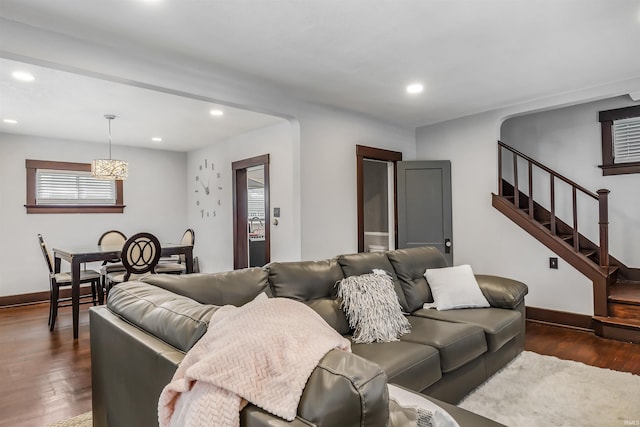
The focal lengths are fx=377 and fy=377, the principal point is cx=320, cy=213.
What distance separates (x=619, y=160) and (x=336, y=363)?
16.5ft

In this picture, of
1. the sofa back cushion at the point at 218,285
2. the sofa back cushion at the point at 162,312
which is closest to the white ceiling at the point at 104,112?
the sofa back cushion at the point at 218,285

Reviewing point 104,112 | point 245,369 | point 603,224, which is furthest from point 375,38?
point 104,112

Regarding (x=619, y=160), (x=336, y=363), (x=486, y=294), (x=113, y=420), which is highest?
(x=619, y=160)

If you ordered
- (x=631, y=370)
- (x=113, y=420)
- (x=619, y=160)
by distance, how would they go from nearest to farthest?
(x=113, y=420), (x=631, y=370), (x=619, y=160)

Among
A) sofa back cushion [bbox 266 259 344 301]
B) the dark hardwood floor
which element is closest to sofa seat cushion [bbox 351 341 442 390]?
sofa back cushion [bbox 266 259 344 301]

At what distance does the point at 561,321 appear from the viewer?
413 centimetres

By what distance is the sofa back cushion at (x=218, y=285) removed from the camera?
6.63ft

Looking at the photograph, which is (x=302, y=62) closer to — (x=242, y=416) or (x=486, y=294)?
(x=486, y=294)

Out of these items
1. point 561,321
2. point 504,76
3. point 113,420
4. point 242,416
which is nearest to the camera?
point 242,416

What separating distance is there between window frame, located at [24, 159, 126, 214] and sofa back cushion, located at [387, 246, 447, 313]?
5.19 m

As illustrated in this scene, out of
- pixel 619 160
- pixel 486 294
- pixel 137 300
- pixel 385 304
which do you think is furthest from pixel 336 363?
pixel 619 160

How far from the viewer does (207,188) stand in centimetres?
662

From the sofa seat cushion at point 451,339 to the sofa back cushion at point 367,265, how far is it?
0.34 m

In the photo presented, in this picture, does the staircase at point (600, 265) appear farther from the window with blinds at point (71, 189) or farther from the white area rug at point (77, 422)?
the window with blinds at point (71, 189)
